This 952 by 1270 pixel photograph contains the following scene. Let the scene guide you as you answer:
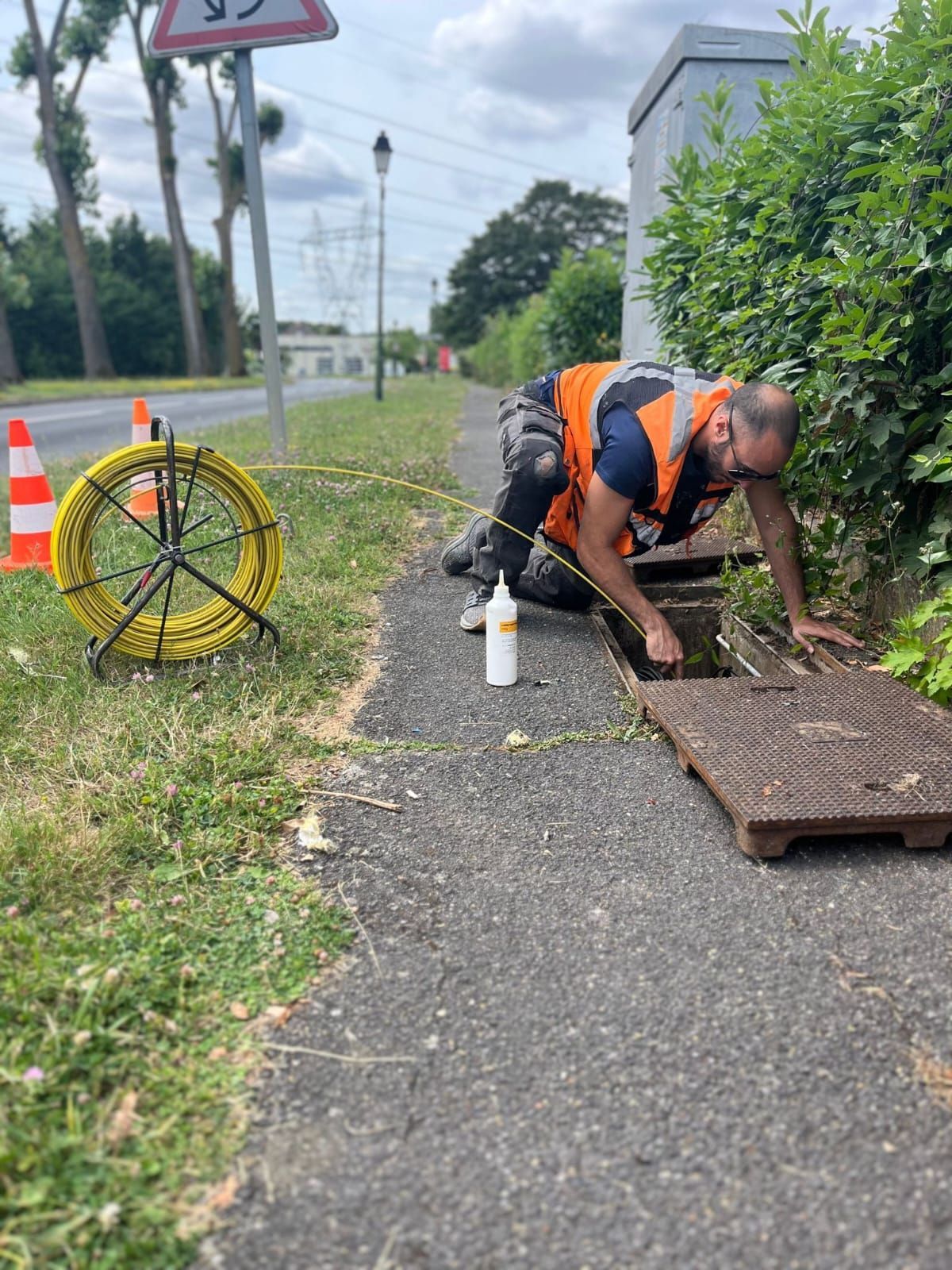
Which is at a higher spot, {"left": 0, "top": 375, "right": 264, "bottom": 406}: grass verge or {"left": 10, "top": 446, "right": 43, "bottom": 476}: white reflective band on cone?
{"left": 10, "top": 446, "right": 43, "bottom": 476}: white reflective band on cone

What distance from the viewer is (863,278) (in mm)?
2746

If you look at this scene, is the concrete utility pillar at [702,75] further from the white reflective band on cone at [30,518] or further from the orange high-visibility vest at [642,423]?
the white reflective band on cone at [30,518]

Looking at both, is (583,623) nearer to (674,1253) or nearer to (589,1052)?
(589,1052)

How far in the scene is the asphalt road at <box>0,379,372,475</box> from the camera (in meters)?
11.4

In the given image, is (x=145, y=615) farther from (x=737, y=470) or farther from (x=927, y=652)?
(x=927, y=652)

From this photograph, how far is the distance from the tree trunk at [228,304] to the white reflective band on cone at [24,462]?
3803 centimetres

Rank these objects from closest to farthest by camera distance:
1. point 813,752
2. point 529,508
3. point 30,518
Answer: point 813,752, point 529,508, point 30,518

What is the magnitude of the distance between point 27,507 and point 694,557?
3500 mm

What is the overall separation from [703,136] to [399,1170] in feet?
24.5

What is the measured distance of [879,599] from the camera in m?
3.26

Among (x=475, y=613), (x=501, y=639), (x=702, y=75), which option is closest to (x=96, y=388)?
(x=702, y=75)

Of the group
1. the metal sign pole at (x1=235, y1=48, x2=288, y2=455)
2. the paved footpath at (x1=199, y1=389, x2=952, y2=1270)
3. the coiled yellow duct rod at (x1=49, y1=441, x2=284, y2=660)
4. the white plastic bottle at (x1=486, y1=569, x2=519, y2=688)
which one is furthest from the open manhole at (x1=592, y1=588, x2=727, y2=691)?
the metal sign pole at (x1=235, y1=48, x2=288, y2=455)

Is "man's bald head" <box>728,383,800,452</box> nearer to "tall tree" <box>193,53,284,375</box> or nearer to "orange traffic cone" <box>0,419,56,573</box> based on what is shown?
"orange traffic cone" <box>0,419,56,573</box>

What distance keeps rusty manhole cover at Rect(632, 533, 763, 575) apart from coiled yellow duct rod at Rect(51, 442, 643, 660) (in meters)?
0.88
